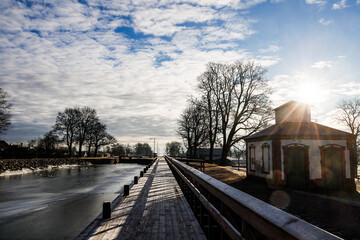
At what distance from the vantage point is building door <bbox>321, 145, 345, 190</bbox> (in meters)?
16.1

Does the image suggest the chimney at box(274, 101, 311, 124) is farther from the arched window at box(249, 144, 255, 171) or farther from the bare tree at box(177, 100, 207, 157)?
the bare tree at box(177, 100, 207, 157)

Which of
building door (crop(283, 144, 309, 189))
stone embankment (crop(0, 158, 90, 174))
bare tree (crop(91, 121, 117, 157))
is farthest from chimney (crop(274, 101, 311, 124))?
bare tree (crop(91, 121, 117, 157))

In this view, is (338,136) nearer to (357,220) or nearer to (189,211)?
(357,220)

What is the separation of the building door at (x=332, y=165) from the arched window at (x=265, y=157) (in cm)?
337

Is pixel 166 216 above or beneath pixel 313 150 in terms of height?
beneath

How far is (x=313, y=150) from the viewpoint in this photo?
16.4 m

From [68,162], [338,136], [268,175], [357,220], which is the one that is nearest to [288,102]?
[338,136]

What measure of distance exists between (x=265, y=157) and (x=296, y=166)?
2.10 meters

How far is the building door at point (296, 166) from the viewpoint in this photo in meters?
16.1

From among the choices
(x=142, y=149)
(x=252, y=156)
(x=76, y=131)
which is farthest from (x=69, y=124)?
(x=142, y=149)

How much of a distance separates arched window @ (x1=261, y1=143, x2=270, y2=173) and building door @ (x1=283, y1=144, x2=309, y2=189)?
1186 mm

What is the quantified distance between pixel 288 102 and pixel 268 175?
22.1ft

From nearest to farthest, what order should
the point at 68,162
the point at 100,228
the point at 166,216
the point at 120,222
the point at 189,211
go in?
the point at 100,228 < the point at 120,222 < the point at 166,216 < the point at 189,211 < the point at 68,162

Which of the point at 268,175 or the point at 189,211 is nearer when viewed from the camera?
the point at 189,211
